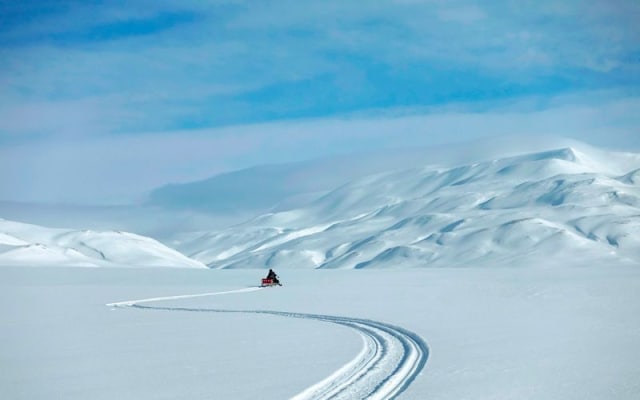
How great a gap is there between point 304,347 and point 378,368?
3497 millimetres

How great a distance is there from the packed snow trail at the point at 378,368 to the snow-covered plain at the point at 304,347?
248 millimetres

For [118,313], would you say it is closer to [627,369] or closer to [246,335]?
[246,335]

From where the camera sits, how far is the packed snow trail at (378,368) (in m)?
11.4

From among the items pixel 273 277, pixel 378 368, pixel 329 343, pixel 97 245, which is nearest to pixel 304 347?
pixel 329 343

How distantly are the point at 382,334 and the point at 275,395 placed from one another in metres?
7.72

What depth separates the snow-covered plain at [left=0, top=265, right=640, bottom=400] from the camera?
12.0 meters

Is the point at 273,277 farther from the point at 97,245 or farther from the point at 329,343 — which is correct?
the point at 97,245

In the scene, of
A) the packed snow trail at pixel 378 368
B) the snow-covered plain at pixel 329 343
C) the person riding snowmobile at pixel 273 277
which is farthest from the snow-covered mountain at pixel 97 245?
the packed snow trail at pixel 378 368

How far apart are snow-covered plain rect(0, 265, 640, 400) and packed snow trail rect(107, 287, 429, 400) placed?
248 millimetres

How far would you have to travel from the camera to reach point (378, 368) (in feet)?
44.4

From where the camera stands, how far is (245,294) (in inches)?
1491

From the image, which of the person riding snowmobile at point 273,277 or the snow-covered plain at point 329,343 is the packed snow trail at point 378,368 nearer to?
the snow-covered plain at point 329,343

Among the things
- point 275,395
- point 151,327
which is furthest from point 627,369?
A: point 151,327

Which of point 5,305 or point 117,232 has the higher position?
point 117,232
